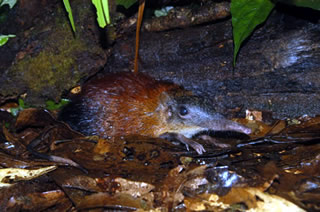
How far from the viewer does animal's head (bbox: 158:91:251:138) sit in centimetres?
446

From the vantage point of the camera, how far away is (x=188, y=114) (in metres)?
4.57

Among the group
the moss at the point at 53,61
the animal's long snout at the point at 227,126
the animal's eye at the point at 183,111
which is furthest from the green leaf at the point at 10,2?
the animal's long snout at the point at 227,126

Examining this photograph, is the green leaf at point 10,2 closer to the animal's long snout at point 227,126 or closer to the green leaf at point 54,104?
the green leaf at point 54,104

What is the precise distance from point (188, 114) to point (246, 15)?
147cm

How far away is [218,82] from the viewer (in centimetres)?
459

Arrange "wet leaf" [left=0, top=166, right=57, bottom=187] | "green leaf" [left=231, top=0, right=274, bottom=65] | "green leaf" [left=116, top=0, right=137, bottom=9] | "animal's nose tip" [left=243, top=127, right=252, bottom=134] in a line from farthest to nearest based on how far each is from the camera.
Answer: "green leaf" [left=116, top=0, right=137, bottom=9]
"animal's nose tip" [left=243, top=127, right=252, bottom=134]
"green leaf" [left=231, top=0, right=274, bottom=65]
"wet leaf" [left=0, top=166, right=57, bottom=187]

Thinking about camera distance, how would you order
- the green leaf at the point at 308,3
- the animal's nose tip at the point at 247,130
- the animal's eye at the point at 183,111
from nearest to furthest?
the green leaf at the point at 308,3 → the animal's nose tip at the point at 247,130 → the animal's eye at the point at 183,111

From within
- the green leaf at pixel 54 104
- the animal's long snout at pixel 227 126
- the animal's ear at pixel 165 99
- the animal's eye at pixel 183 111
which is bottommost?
the animal's long snout at pixel 227 126

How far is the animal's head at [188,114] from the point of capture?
4461 mm

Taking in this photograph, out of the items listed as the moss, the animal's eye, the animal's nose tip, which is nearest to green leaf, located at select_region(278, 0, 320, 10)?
the animal's nose tip

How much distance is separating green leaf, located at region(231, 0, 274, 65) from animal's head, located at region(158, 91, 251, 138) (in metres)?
0.87

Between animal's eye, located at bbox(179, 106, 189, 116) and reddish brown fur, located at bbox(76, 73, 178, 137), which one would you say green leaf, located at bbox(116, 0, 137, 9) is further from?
animal's eye, located at bbox(179, 106, 189, 116)

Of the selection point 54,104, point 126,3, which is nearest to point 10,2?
point 54,104

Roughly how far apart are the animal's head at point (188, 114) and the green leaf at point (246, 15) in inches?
34.1
